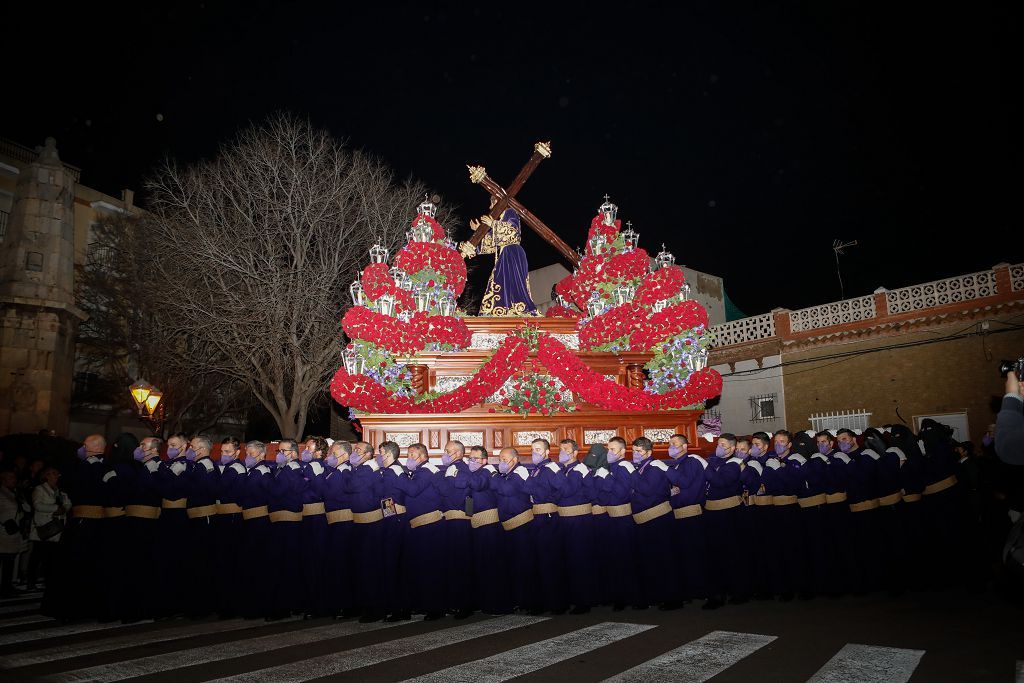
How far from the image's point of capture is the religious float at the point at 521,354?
43.2 ft

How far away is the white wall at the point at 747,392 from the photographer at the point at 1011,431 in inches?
825

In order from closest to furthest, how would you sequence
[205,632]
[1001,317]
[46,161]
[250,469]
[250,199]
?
[205,632]
[250,469]
[250,199]
[1001,317]
[46,161]

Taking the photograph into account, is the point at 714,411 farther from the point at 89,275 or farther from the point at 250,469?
the point at 89,275

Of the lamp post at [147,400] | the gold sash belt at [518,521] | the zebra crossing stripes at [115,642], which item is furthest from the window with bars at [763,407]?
the zebra crossing stripes at [115,642]

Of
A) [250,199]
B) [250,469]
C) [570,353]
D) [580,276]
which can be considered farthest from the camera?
[250,199]

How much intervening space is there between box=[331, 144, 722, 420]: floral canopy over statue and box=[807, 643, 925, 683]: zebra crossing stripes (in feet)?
25.0

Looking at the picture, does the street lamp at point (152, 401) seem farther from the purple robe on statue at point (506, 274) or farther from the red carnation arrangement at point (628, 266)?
the red carnation arrangement at point (628, 266)

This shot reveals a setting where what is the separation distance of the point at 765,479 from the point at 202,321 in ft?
49.3

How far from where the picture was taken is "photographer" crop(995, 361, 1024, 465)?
358 centimetres

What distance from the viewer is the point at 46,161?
2059 cm

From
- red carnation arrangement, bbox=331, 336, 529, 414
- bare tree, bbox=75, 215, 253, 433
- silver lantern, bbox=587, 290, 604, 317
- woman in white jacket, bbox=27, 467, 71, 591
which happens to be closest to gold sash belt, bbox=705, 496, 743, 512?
red carnation arrangement, bbox=331, 336, 529, 414

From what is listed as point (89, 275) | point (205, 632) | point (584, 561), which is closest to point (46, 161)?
point (89, 275)

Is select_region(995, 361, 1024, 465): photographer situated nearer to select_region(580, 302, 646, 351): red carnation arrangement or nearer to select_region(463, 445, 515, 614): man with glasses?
select_region(463, 445, 515, 614): man with glasses

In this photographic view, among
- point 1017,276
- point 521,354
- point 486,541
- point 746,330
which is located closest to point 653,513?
point 486,541
